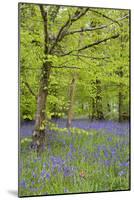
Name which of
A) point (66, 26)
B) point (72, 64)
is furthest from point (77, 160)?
point (66, 26)

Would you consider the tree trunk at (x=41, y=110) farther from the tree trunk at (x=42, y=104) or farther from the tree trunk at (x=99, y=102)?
the tree trunk at (x=99, y=102)

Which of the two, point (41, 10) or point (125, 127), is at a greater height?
point (41, 10)

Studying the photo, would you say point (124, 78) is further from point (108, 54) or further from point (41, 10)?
point (41, 10)

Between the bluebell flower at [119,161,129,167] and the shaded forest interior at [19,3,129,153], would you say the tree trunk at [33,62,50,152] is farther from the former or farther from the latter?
the bluebell flower at [119,161,129,167]

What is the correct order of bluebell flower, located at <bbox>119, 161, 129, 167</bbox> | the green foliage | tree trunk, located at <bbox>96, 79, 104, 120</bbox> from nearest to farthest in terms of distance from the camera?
the green foliage → tree trunk, located at <bbox>96, 79, 104, 120</bbox> → bluebell flower, located at <bbox>119, 161, 129, 167</bbox>

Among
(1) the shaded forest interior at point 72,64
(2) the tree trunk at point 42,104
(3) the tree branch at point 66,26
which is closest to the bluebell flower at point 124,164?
(1) the shaded forest interior at point 72,64

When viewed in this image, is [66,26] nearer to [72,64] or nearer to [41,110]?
[72,64]

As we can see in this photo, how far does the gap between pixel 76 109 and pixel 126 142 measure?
0.59 m

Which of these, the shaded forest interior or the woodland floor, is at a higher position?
the shaded forest interior

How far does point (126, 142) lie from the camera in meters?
5.46

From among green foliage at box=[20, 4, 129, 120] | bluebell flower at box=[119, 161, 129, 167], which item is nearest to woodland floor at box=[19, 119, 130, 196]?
bluebell flower at box=[119, 161, 129, 167]

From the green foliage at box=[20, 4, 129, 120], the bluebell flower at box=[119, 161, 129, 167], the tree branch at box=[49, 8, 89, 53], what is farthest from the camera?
the bluebell flower at box=[119, 161, 129, 167]

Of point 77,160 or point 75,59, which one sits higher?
point 75,59

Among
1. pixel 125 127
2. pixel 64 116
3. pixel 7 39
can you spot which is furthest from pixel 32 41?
pixel 125 127
